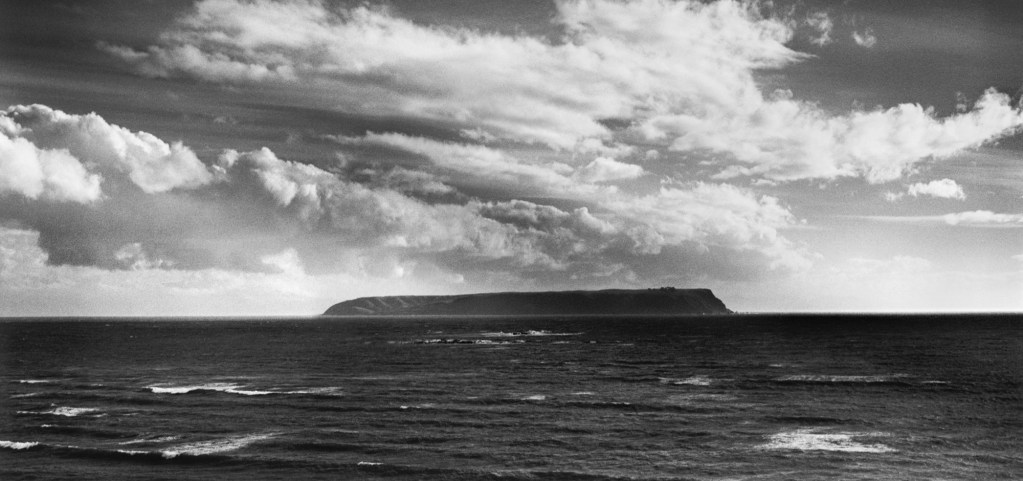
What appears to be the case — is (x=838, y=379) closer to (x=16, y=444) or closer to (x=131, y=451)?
(x=131, y=451)

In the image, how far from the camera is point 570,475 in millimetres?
44719

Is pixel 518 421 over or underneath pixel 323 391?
over

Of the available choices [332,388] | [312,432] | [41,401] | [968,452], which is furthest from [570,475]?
[41,401]

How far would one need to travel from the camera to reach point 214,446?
5212cm

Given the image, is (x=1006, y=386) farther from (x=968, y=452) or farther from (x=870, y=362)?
(x=968, y=452)

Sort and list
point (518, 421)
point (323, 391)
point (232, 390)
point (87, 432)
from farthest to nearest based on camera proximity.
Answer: point (232, 390) < point (323, 391) < point (518, 421) < point (87, 432)

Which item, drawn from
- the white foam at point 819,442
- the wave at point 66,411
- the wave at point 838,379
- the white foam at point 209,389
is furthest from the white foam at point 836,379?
the wave at point 66,411

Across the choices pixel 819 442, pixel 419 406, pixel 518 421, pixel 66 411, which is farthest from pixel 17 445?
pixel 819 442

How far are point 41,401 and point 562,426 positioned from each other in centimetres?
5625

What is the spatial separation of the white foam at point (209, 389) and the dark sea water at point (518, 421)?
36 cm

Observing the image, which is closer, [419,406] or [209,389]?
[419,406]

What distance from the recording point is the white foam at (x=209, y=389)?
8069cm

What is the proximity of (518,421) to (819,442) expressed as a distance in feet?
78.7

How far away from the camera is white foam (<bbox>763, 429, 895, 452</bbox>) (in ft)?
166
